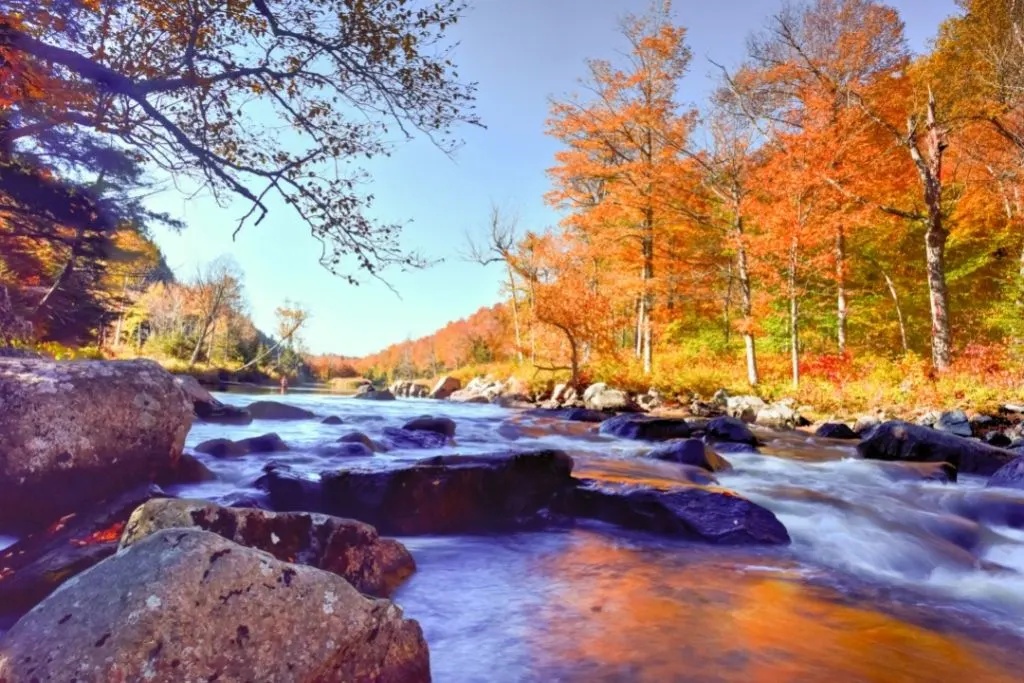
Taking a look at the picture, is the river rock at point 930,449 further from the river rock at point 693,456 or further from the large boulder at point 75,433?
the large boulder at point 75,433

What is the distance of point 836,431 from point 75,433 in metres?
12.7

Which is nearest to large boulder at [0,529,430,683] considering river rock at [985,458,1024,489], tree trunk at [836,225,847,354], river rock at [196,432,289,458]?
river rock at [196,432,289,458]

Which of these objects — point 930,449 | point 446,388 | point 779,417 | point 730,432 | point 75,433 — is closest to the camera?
point 75,433

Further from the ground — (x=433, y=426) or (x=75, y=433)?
(x=75, y=433)

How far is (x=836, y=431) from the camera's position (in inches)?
458

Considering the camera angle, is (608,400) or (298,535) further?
(608,400)

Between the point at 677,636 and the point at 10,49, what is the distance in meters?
7.43

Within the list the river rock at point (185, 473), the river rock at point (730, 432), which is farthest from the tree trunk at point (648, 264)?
the river rock at point (185, 473)

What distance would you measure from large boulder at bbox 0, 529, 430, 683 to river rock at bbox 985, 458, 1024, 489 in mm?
7569

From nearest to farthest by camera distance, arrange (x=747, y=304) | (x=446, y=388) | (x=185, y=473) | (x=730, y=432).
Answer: (x=185, y=473) < (x=730, y=432) < (x=747, y=304) < (x=446, y=388)

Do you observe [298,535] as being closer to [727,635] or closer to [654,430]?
[727,635]

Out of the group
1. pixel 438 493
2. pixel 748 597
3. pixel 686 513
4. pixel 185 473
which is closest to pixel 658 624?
pixel 748 597

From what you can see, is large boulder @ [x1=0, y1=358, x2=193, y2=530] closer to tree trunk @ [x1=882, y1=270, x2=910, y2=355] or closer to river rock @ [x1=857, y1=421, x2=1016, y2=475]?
river rock @ [x1=857, y1=421, x2=1016, y2=475]

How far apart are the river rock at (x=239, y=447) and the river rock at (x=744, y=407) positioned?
447 inches
